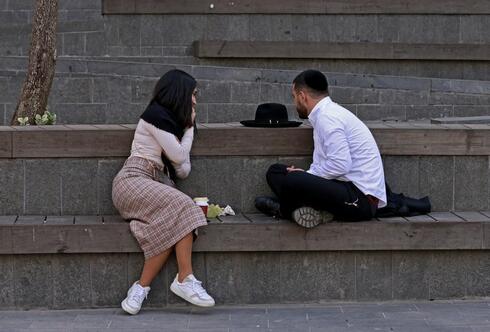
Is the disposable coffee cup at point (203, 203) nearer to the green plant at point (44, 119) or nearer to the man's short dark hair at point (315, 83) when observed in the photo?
the man's short dark hair at point (315, 83)

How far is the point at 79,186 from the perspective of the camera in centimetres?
788

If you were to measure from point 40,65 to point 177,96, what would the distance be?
2820 mm

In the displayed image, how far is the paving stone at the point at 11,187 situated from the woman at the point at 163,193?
0.77 metres

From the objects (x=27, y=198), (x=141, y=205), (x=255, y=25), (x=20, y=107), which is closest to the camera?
(x=141, y=205)

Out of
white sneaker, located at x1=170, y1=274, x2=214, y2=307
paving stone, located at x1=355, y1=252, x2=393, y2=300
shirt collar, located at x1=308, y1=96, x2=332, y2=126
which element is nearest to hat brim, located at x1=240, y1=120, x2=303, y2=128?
shirt collar, located at x1=308, y1=96, x2=332, y2=126

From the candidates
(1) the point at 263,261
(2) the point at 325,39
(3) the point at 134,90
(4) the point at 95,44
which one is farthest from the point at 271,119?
(4) the point at 95,44

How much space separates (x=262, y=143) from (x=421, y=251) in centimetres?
139

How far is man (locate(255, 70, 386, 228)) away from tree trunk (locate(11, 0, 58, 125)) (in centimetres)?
293

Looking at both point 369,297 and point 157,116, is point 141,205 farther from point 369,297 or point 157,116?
point 369,297

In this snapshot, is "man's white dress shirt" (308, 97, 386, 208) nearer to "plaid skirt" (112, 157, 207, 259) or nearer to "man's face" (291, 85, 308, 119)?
"man's face" (291, 85, 308, 119)

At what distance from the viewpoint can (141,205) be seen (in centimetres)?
732

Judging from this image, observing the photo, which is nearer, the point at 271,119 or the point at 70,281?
the point at 70,281

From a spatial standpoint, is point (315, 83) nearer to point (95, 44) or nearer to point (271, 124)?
point (271, 124)

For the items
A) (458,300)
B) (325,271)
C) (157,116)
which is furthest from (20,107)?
(458,300)
